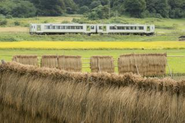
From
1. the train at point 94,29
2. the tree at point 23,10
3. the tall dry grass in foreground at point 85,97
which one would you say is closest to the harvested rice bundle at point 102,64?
the tall dry grass in foreground at point 85,97

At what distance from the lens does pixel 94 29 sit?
60.9 meters

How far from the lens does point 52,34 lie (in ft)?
194

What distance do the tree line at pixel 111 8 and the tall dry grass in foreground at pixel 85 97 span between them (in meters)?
74.2

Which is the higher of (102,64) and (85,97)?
(85,97)

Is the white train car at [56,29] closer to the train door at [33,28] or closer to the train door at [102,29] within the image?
the train door at [33,28]

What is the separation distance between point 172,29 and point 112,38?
17.9 m

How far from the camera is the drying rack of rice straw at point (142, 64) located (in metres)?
20.1

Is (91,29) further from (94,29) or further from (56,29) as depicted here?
(56,29)

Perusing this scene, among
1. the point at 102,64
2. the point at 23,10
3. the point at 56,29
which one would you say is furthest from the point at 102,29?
the point at 102,64

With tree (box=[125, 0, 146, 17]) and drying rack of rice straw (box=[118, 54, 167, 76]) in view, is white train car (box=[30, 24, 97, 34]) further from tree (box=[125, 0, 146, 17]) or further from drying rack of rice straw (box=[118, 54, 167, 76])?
drying rack of rice straw (box=[118, 54, 167, 76])

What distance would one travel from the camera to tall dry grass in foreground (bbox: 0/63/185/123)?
6.94m

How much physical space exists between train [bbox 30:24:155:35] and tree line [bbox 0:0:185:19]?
21.0 m

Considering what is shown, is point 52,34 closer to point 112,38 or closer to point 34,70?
point 112,38

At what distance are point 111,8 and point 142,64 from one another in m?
68.2
